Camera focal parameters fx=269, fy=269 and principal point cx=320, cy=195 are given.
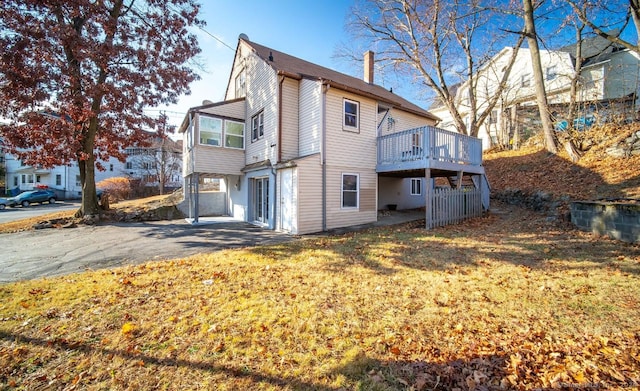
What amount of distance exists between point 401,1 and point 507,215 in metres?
16.1

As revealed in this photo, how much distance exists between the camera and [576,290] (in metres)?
4.49

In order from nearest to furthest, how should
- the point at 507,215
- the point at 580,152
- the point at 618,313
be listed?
the point at 618,313
the point at 507,215
the point at 580,152

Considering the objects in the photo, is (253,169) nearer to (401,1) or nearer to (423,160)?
(423,160)

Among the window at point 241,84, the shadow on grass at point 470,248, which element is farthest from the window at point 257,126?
the shadow on grass at point 470,248

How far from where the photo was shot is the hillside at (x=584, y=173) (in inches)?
381

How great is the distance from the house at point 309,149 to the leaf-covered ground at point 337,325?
4.87 m

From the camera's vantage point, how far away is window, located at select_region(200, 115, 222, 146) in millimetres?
13641

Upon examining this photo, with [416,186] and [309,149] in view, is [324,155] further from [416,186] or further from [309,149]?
[416,186]

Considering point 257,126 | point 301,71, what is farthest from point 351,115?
point 257,126

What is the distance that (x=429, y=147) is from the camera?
1041cm

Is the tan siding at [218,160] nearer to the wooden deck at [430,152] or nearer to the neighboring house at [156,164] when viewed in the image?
the wooden deck at [430,152]

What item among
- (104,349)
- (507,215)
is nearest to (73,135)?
(104,349)

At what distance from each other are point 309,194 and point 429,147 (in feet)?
16.4

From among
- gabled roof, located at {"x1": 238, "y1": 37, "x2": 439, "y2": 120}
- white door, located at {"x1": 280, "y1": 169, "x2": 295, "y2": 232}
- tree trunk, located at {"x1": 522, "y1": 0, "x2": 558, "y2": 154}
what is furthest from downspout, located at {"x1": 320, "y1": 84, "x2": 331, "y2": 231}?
tree trunk, located at {"x1": 522, "y1": 0, "x2": 558, "y2": 154}
